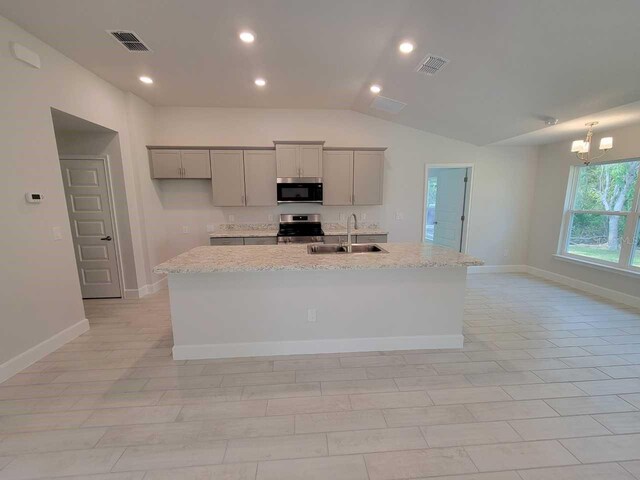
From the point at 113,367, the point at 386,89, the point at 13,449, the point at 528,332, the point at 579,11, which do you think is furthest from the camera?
the point at 386,89

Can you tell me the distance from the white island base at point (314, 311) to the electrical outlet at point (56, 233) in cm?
149

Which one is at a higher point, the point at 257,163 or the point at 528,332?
the point at 257,163

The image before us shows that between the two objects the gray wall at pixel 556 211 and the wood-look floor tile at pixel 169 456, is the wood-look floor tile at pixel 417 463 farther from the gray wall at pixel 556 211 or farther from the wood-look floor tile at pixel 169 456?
the gray wall at pixel 556 211

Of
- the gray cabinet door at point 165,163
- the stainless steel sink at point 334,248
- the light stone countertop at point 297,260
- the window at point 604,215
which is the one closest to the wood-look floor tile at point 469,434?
the light stone countertop at point 297,260

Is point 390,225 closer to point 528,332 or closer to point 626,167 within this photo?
point 528,332

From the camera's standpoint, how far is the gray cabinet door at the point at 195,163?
423 centimetres

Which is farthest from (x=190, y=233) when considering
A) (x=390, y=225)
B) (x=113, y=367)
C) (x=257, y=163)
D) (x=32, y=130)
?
(x=390, y=225)

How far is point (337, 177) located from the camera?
4.47 metres

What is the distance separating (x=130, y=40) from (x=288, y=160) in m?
Result: 2.28

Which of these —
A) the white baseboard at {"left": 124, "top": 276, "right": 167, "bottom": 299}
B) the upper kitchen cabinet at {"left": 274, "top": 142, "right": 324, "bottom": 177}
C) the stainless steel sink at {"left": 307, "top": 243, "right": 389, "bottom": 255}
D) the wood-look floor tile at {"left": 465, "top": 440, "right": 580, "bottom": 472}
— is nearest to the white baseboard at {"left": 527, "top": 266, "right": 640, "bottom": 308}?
the wood-look floor tile at {"left": 465, "top": 440, "right": 580, "bottom": 472}

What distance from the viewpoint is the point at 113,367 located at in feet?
7.53

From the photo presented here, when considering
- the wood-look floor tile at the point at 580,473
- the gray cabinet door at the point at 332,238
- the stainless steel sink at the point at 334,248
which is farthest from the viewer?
the gray cabinet door at the point at 332,238

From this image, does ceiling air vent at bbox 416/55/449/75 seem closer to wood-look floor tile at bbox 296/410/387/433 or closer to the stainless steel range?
the stainless steel range

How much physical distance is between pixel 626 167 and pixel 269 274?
5187 millimetres
